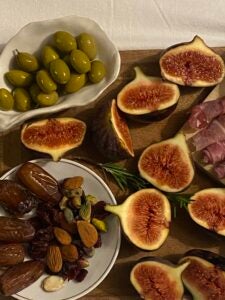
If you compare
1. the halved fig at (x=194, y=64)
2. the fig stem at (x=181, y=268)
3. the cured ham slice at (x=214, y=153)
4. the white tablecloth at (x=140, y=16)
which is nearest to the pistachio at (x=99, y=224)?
the fig stem at (x=181, y=268)

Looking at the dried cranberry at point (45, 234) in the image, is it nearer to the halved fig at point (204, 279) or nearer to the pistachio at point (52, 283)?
the pistachio at point (52, 283)

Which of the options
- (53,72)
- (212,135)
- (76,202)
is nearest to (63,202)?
(76,202)

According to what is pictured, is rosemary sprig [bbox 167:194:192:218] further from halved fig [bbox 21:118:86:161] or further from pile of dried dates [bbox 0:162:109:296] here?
halved fig [bbox 21:118:86:161]

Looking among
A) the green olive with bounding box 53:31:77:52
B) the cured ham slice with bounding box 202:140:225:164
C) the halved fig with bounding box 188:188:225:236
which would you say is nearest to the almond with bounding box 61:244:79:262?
the halved fig with bounding box 188:188:225:236

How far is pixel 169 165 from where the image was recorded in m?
1.75

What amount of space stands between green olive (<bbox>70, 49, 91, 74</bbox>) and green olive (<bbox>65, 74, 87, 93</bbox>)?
2cm

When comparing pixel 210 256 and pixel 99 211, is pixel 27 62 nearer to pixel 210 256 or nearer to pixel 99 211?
pixel 99 211

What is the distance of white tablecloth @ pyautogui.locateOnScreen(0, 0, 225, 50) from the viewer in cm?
186

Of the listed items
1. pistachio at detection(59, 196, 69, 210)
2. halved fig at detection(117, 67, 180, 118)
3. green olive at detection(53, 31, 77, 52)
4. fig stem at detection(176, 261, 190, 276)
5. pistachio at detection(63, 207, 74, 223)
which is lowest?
fig stem at detection(176, 261, 190, 276)

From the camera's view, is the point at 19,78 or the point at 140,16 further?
the point at 140,16

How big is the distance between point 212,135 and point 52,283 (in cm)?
62

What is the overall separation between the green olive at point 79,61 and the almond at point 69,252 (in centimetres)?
49

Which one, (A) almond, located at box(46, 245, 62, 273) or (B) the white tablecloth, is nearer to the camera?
(A) almond, located at box(46, 245, 62, 273)

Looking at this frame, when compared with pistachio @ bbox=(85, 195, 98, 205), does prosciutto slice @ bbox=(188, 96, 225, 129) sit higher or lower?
higher
